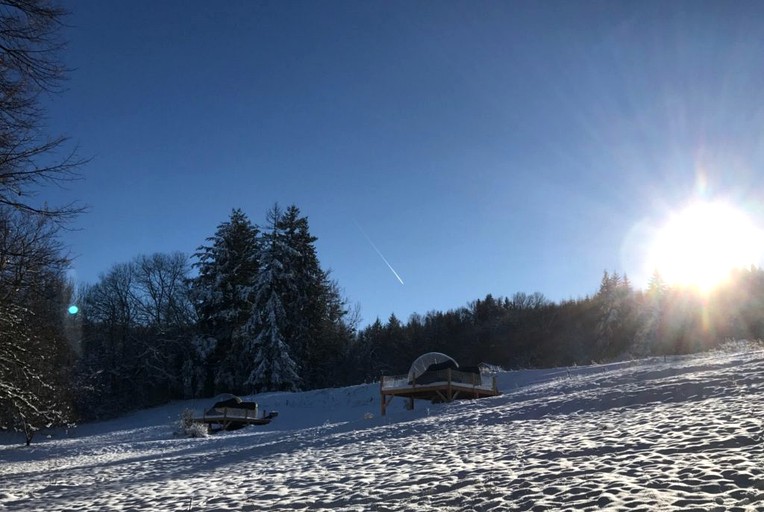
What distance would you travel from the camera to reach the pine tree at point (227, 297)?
5178cm

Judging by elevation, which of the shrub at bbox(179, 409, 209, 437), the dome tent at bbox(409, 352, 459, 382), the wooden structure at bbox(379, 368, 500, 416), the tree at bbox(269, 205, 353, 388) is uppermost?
the tree at bbox(269, 205, 353, 388)

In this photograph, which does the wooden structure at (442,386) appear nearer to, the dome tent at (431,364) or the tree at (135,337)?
the dome tent at (431,364)

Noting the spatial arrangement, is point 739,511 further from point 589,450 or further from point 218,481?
point 218,481

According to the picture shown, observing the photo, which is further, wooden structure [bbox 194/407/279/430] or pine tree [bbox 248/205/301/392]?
pine tree [bbox 248/205/301/392]

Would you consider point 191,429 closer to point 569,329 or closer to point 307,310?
point 307,310

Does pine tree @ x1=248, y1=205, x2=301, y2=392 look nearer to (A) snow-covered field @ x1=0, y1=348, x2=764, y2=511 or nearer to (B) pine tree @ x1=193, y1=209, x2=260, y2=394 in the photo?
(B) pine tree @ x1=193, y1=209, x2=260, y2=394

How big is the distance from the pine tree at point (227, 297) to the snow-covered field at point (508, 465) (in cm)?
3707

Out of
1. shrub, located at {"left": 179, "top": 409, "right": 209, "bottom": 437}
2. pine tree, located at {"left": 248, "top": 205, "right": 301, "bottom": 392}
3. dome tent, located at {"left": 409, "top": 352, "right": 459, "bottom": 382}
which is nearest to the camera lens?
shrub, located at {"left": 179, "top": 409, "right": 209, "bottom": 437}

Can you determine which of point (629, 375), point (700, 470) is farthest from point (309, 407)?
point (700, 470)

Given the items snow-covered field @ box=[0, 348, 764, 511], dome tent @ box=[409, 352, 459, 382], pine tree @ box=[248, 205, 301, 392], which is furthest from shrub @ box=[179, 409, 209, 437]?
pine tree @ box=[248, 205, 301, 392]

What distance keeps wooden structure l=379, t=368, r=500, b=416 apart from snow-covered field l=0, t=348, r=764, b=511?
923 centimetres

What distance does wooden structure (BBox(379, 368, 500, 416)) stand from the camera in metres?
26.1

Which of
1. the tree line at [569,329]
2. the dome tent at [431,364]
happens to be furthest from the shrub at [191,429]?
the tree line at [569,329]

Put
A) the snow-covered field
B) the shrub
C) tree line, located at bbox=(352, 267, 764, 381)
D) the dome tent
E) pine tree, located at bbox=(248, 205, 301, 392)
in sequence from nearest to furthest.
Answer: the snow-covered field < the shrub < the dome tent < pine tree, located at bbox=(248, 205, 301, 392) < tree line, located at bbox=(352, 267, 764, 381)
